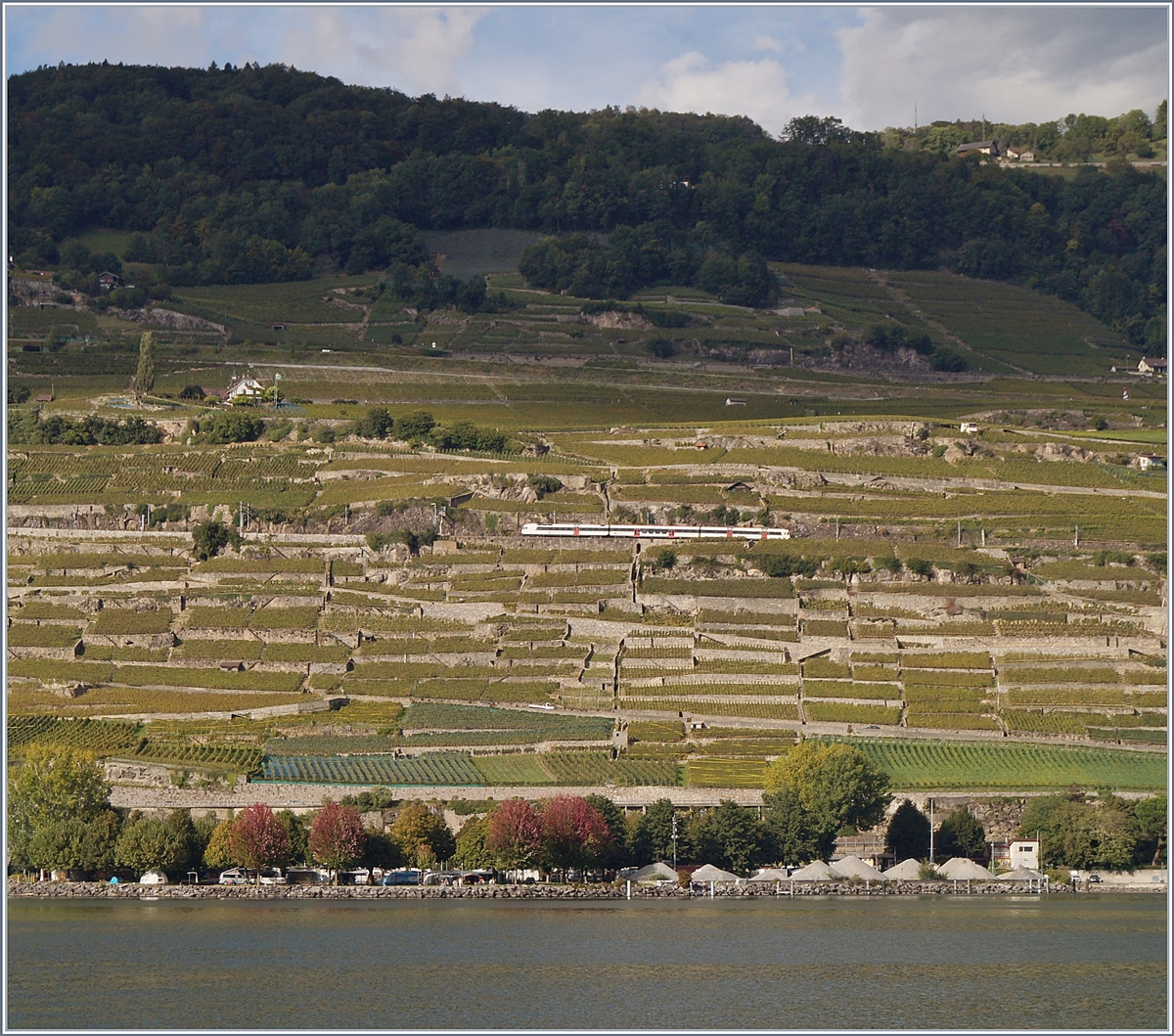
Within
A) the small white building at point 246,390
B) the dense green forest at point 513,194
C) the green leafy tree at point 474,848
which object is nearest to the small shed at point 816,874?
the green leafy tree at point 474,848

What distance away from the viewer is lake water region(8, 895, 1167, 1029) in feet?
148

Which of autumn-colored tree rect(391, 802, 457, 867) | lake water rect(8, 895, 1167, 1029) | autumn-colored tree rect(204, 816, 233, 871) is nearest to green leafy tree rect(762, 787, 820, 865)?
lake water rect(8, 895, 1167, 1029)

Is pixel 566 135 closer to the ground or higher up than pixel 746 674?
higher up

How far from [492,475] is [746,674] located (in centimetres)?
1979

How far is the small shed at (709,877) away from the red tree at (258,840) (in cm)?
1196

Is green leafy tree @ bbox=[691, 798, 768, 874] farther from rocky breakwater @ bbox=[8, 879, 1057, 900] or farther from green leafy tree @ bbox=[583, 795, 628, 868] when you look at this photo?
green leafy tree @ bbox=[583, 795, 628, 868]

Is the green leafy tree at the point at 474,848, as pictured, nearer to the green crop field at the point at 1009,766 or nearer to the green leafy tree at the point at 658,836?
the green leafy tree at the point at 658,836

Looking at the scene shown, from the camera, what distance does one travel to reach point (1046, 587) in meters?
79.9

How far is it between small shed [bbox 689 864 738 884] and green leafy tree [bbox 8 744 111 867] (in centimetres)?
1819

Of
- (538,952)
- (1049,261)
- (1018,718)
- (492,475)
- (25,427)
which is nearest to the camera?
(538,952)

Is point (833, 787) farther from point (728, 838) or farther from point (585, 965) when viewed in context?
point (585, 965)

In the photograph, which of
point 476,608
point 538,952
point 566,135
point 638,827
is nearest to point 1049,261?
point 566,135

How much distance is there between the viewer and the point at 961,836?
6606 centimetres

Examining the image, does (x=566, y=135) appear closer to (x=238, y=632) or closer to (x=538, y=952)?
(x=238, y=632)
